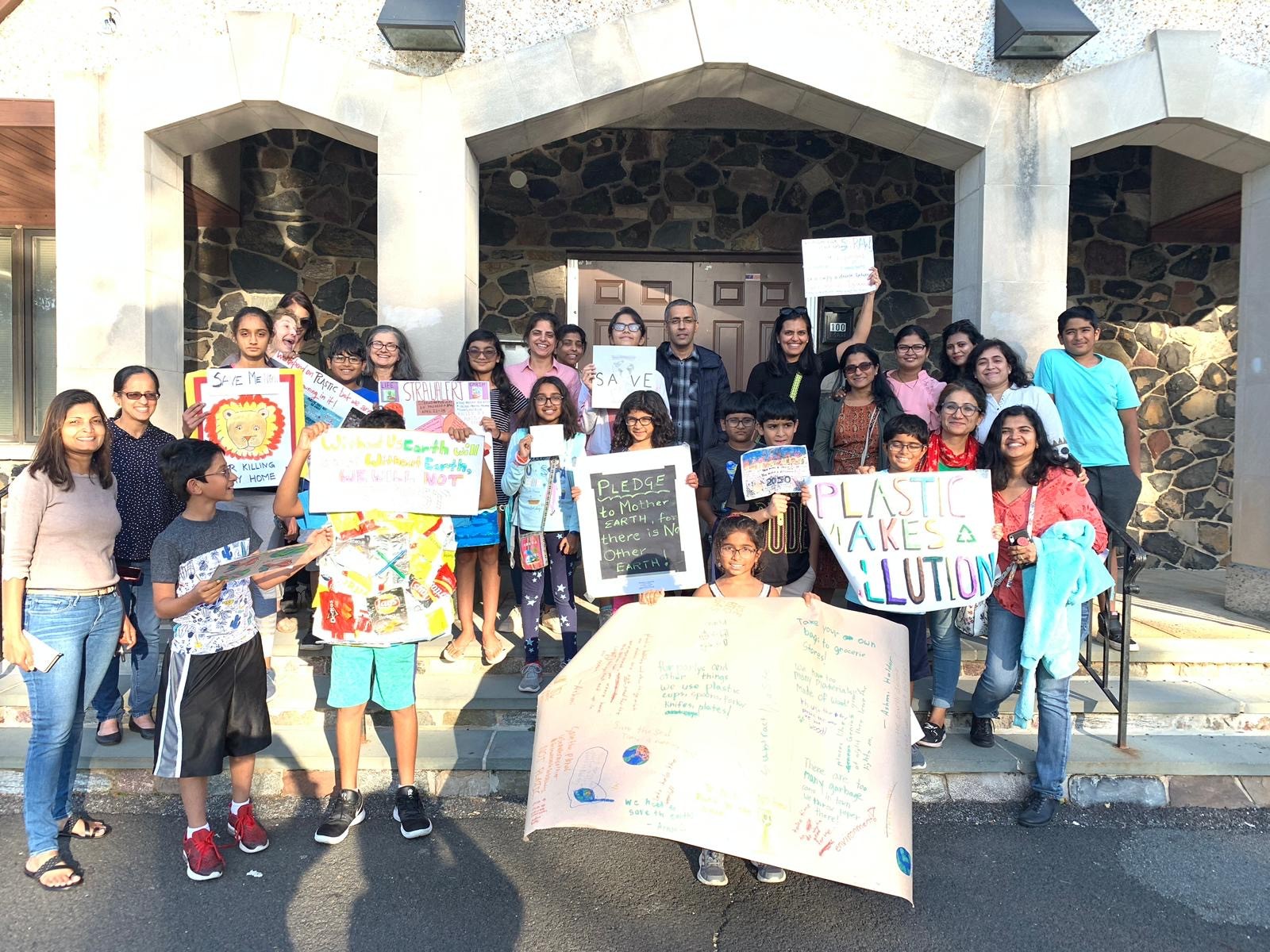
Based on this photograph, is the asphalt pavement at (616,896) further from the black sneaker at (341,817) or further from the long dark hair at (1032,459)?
the long dark hair at (1032,459)

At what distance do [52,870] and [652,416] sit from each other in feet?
9.87

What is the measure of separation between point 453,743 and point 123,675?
222 centimetres

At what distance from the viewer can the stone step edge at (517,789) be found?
363 cm

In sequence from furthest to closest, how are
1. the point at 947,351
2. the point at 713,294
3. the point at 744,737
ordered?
the point at 713,294 < the point at 947,351 < the point at 744,737

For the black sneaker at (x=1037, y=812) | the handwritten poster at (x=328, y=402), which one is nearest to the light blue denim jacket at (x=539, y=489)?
the handwritten poster at (x=328, y=402)

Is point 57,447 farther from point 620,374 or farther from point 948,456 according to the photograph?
point 948,456

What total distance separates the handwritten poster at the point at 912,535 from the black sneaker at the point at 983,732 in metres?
0.79

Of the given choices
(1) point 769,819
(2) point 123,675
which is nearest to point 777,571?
(1) point 769,819

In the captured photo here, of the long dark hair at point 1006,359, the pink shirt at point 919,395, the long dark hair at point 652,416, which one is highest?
the long dark hair at point 1006,359

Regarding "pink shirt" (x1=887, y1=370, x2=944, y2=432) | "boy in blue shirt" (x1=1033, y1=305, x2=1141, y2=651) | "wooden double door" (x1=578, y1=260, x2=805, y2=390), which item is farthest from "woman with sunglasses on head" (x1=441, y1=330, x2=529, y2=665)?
"wooden double door" (x1=578, y1=260, x2=805, y2=390)

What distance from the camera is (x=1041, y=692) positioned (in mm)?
3447

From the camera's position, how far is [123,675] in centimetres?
468

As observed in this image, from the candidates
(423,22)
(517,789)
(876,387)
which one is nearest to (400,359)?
(423,22)

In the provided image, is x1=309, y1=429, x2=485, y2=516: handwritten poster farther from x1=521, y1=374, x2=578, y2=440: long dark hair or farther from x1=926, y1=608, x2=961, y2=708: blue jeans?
x1=926, y1=608, x2=961, y2=708: blue jeans
